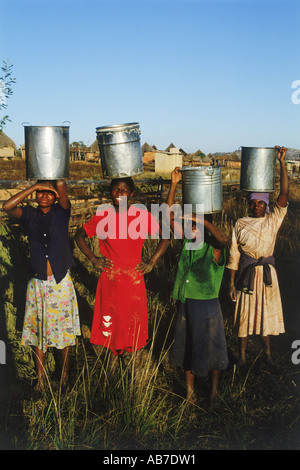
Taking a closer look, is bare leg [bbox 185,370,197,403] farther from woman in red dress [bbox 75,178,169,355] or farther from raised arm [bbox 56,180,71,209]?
raised arm [bbox 56,180,71,209]

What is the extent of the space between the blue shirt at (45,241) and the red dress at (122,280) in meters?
0.24

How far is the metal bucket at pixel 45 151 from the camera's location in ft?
10.0

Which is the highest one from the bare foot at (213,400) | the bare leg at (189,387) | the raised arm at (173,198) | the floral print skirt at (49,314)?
the raised arm at (173,198)

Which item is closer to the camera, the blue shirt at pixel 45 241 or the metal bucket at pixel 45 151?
the metal bucket at pixel 45 151

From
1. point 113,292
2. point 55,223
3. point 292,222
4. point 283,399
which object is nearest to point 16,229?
point 55,223

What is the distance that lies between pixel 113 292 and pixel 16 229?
127 centimetres

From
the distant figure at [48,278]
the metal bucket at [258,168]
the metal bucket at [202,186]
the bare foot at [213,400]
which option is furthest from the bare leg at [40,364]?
the metal bucket at [258,168]

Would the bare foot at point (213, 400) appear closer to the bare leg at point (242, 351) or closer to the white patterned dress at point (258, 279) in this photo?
the bare leg at point (242, 351)

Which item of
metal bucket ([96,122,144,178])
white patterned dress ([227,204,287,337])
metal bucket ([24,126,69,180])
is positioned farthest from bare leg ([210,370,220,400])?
metal bucket ([24,126,69,180])

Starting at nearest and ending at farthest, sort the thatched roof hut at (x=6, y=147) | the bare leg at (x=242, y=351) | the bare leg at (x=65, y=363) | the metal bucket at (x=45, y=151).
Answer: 1. the metal bucket at (x=45, y=151)
2. the bare leg at (x=65, y=363)
3. the bare leg at (x=242, y=351)
4. the thatched roof hut at (x=6, y=147)

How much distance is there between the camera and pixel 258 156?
3588mm

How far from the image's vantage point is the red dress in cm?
332
